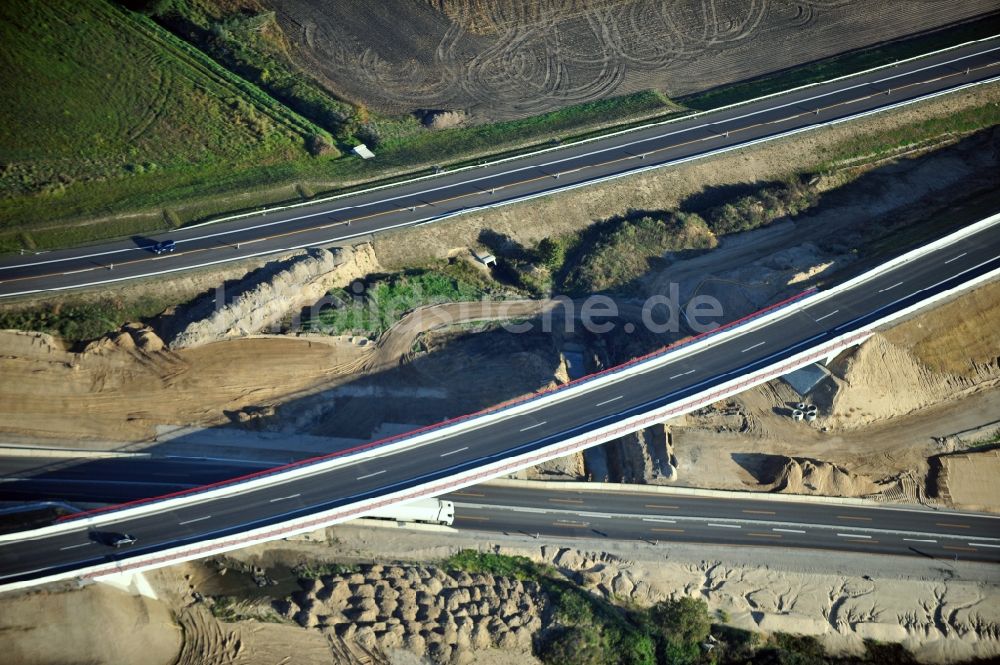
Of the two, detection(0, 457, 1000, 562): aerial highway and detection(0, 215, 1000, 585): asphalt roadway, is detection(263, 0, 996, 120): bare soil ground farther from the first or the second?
detection(0, 457, 1000, 562): aerial highway

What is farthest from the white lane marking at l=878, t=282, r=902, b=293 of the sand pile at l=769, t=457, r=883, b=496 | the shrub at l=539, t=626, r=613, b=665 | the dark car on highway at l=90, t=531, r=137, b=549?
the dark car on highway at l=90, t=531, r=137, b=549

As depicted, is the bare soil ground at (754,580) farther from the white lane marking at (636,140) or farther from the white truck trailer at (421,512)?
the white lane marking at (636,140)

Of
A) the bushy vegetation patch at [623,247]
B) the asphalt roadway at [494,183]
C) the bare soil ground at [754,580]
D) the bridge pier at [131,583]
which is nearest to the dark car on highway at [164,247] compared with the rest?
the asphalt roadway at [494,183]

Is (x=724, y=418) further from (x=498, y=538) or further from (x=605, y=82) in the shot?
(x=605, y=82)

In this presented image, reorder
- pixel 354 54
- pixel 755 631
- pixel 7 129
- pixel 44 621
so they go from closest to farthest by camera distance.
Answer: pixel 44 621 → pixel 755 631 → pixel 7 129 → pixel 354 54

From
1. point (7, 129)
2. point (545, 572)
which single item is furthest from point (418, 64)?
point (545, 572)

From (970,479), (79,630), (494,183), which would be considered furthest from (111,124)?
(970,479)

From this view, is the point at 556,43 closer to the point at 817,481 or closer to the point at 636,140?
the point at 636,140
